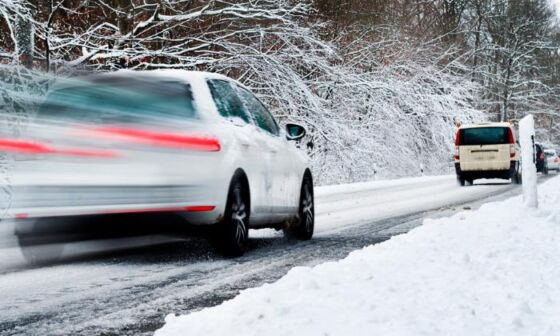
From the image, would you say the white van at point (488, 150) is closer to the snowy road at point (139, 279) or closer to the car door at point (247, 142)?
the snowy road at point (139, 279)

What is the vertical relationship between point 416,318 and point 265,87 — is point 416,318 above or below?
below

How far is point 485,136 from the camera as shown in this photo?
27.4 m

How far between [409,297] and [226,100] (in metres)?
3.85

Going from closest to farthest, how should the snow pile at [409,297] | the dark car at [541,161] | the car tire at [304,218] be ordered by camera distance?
the snow pile at [409,297]
the car tire at [304,218]
the dark car at [541,161]

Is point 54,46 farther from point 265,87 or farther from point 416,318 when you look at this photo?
point 416,318

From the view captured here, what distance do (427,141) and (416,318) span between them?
109ft

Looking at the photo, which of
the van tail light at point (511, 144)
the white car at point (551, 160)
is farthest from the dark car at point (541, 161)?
the van tail light at point (511, 144)

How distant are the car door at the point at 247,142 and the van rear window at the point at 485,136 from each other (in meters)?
19.8

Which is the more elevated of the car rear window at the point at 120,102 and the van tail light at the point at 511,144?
the car rear window at the point at 120,102

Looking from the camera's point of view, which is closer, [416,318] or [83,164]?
[416,318]

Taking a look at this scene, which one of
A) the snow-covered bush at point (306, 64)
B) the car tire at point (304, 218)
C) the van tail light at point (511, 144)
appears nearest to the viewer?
the car tire at point (304, 218)

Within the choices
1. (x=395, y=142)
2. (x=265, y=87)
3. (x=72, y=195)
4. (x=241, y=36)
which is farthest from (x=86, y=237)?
(x=395, y=142)

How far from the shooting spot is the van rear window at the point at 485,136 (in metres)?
27.3

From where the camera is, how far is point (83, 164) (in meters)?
7.02
